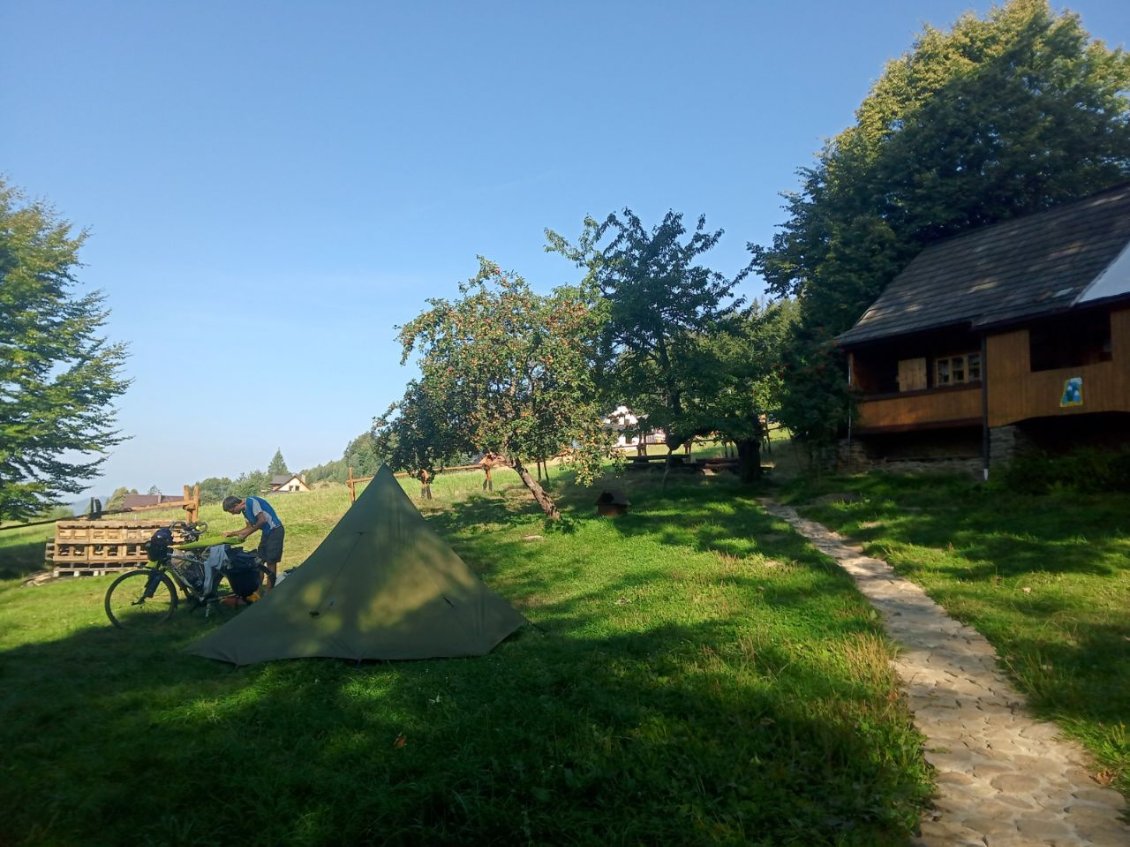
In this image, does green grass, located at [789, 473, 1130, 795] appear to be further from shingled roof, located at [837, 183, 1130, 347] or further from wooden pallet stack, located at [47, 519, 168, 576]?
wooden pallet stack, located at [47, 519, 168, 576]

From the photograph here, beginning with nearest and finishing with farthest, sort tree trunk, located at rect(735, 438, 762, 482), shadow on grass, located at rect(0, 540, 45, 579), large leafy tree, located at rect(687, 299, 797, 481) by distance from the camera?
shadow on grass, located at rect(0, 540, 45, 579), large leafy tree, located at rect(687, 299, 797, 481), tree trunk, located at rect(735, 438, 762, 482)

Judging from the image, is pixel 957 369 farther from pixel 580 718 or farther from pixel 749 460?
pixel 580 718

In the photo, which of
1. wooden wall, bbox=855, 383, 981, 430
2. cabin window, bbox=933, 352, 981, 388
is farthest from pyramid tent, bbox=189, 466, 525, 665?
cabin window, bbox=933, 352, 981, 388

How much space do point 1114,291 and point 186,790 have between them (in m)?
18.6

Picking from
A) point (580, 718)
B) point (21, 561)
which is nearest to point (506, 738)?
point (580, 718)

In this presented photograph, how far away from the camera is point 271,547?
10.1m

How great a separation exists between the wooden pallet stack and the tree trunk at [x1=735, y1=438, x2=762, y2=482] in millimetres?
16557

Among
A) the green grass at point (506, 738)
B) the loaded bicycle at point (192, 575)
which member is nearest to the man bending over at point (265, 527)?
the loaded bicycle at point (192, 575)

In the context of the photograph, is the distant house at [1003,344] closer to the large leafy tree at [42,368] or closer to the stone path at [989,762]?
the stone path at [989,762]

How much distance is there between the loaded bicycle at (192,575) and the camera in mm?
9797

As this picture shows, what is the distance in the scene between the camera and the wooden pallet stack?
1529 centimetres

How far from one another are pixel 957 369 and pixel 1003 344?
3.13 metres

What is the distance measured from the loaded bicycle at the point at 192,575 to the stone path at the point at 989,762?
839cm

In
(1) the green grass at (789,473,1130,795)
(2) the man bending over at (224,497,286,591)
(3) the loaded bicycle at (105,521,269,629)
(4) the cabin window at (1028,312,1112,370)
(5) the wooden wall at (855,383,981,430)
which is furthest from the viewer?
(5) the wooden wall at (855,383,981,430)
